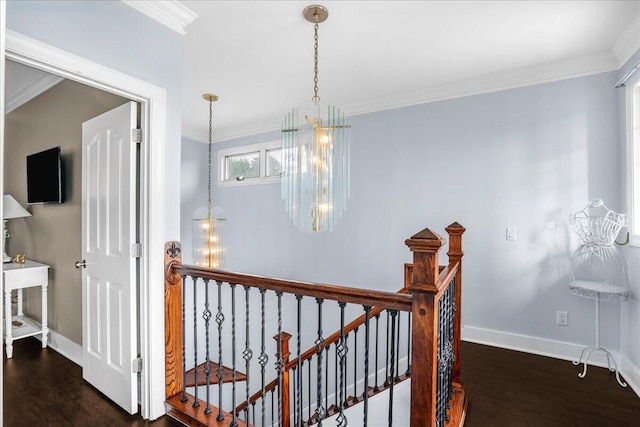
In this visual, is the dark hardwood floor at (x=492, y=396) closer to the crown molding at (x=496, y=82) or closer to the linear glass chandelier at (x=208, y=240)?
the linear glass chandelier at (x=208, y=240)

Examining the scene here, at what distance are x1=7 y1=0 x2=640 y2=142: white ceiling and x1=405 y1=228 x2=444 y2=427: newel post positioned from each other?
69.7 inches

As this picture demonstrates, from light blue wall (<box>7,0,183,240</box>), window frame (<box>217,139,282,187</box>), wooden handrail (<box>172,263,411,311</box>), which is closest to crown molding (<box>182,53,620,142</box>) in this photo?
window frame (<box>217,139,282,187</box>)

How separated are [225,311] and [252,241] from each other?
143 centimetres

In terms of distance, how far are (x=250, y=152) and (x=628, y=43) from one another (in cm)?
425

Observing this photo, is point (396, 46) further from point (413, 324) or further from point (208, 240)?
point (208, 240)

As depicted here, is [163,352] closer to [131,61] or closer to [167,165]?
Result: [167,165]

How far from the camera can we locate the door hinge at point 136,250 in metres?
2.12

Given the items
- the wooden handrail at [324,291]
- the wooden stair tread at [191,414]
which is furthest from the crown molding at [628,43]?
the wooden stair tread at [191,414]

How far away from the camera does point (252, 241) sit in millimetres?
4953

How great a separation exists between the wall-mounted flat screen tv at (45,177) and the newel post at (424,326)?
3180 millimetres

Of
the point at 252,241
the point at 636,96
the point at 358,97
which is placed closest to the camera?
the point at 636,96

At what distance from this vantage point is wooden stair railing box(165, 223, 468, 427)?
4.32 ft

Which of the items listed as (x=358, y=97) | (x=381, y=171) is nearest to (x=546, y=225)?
(x=381, y=171)

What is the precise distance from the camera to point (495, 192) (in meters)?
3.26
